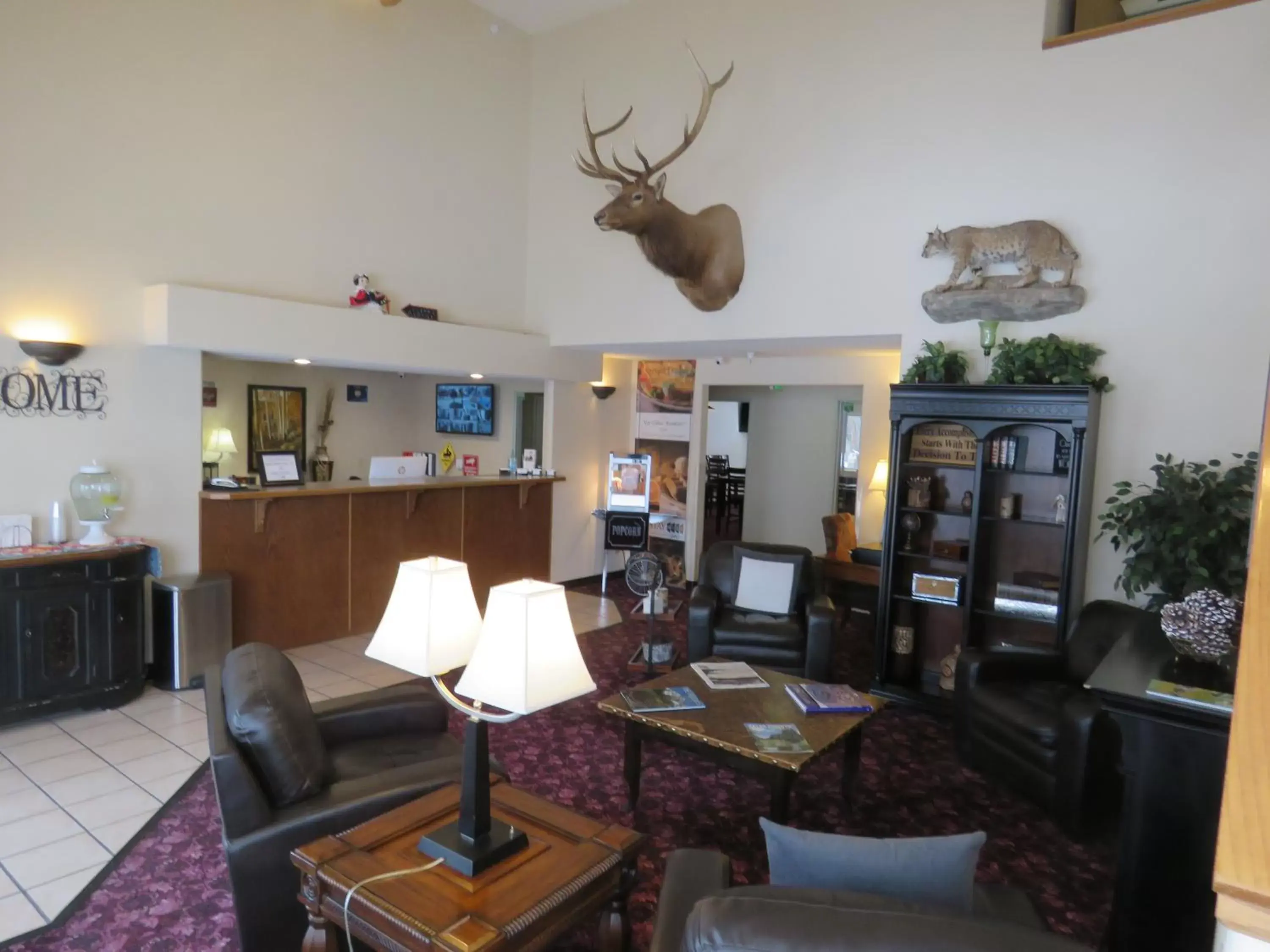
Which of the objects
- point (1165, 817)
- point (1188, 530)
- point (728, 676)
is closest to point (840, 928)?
point (1165, 817)

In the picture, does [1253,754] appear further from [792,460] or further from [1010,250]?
[792,460]

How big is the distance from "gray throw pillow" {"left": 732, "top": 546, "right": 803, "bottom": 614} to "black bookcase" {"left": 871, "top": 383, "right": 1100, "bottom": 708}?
1.94ft

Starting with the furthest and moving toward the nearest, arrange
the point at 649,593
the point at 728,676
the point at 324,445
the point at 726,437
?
the point at 726,437 < the point at 324,445 < the point at 649,593 < the point at 728,676

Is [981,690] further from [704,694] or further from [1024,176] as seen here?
[1024,176]

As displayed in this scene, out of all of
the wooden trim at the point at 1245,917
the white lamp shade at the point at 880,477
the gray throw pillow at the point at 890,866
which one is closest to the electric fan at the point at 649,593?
the white lamp shade at the point at 880,477

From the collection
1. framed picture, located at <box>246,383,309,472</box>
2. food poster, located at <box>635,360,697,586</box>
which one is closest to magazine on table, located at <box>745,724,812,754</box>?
food poster, located at <box>635,360,697,586</box>

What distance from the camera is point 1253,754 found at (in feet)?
1.93

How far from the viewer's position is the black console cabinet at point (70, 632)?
426cm

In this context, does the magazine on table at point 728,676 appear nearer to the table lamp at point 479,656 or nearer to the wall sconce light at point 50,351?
the table lamp at point 479,656

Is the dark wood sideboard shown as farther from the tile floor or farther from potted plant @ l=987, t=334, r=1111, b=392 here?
the tile floor

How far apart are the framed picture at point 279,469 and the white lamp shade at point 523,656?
439 centimetres

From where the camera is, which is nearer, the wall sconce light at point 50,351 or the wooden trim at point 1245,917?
the wooden trim at point 1245,917

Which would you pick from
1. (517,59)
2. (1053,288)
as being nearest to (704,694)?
(1053,288)

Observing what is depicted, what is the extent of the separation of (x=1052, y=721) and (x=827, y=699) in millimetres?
1059
